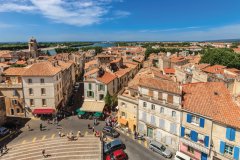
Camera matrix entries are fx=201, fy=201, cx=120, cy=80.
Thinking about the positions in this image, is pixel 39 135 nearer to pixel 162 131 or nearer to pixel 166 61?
pixel 162 131

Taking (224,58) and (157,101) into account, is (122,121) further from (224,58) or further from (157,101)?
(224,58)

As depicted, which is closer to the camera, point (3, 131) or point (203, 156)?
point (203, 156)

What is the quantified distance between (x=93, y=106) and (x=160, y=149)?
24.0 m

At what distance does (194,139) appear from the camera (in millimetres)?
36688

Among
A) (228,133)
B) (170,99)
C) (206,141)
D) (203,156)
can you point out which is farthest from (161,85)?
(203,156)

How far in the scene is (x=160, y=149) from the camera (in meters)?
39.4

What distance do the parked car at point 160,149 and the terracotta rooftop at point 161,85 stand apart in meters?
11.0

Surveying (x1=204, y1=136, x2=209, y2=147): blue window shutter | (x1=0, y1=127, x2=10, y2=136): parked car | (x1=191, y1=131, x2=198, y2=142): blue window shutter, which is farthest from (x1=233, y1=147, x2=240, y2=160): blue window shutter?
(x1=0, y1=127, x2=10, y2=136): parked car

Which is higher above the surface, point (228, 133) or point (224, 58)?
point (224, 58)

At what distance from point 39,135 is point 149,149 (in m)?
25.0

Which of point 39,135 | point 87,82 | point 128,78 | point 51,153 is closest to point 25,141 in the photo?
point 39,135

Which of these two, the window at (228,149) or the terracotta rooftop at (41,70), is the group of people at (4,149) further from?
the window at (228,149)

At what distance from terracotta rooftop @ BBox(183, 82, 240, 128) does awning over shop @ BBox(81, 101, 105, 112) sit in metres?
24.5

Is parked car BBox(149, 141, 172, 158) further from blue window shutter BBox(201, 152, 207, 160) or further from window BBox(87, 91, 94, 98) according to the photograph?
window BBox(87, 91, 94, 98)
